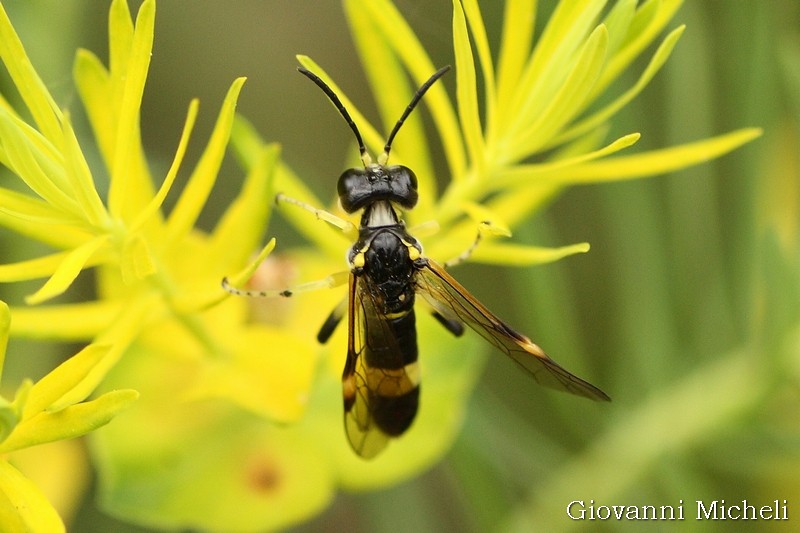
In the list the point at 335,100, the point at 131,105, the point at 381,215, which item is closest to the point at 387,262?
the point at 381,215

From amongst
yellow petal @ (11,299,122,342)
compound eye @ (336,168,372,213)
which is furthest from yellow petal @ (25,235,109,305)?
compound eye @ (336,168,372,213)

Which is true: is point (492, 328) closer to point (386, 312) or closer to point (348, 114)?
point (386, 312)

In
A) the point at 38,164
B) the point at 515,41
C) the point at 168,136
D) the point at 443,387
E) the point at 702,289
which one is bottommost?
the point at 38,164

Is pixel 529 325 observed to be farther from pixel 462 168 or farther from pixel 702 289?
pixel 462 168

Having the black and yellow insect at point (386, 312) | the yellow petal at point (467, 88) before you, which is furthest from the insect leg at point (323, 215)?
the yellow petal at point (467, 88)

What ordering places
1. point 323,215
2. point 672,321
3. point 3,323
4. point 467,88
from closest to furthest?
1. point 3,323
2. point 467,88
3. point 323,215
4. point 672,321

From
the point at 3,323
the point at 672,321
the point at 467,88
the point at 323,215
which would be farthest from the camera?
the point at 672,321

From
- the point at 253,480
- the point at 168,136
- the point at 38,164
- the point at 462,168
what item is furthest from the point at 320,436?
the point at 168,136

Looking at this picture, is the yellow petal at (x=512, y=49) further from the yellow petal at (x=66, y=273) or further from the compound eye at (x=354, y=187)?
the yellow petal at (x=66, y=273)
